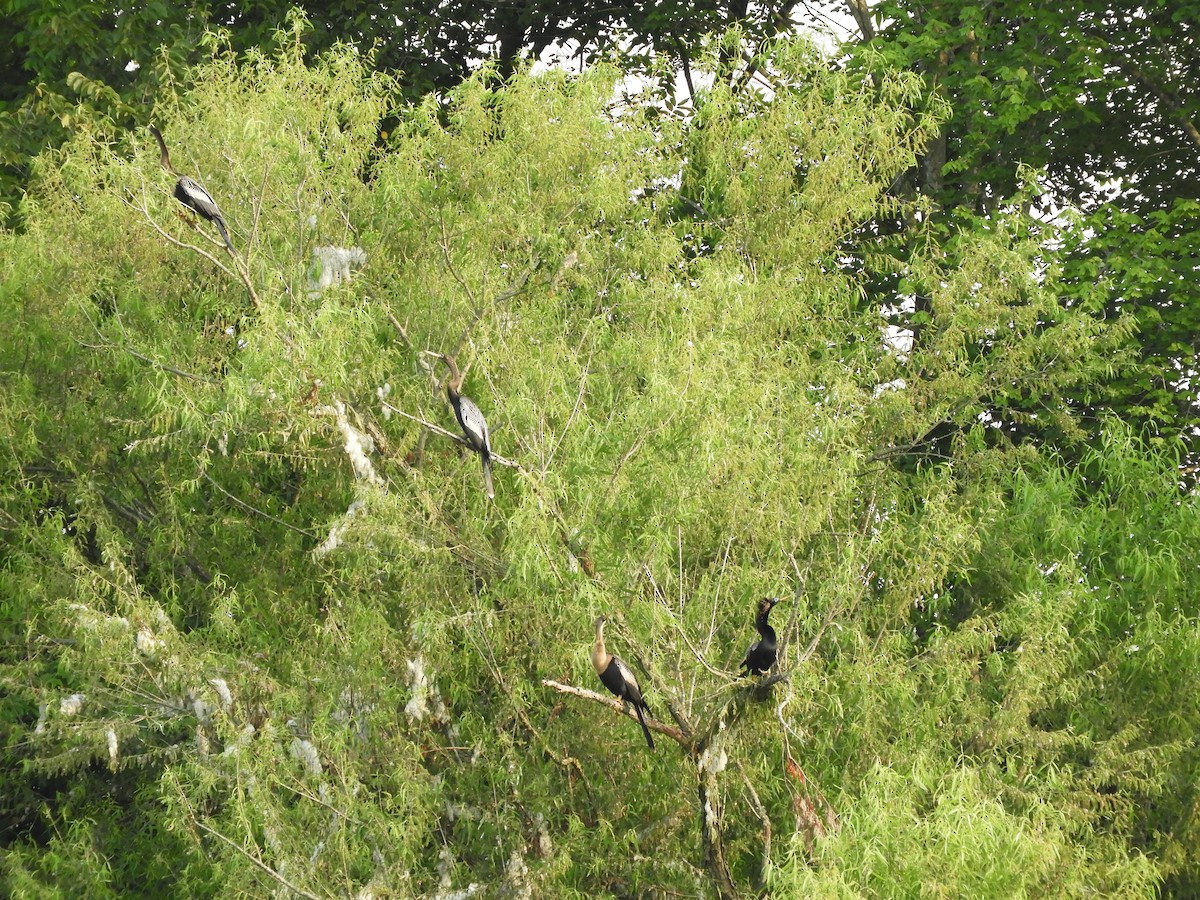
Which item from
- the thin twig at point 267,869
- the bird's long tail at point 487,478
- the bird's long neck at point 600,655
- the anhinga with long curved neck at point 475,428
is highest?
the anhinga with long curved neck at point 475,428

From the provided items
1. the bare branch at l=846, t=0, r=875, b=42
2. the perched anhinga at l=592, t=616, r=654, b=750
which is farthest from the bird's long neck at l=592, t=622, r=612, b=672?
the bare branch at l=846, t=0, r=875, b=42

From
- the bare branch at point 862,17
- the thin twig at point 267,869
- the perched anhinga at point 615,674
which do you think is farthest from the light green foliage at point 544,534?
the bare branch at point 862,17

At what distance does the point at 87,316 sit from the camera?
8664 millimetres

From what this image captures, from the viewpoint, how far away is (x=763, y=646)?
584 centimetres

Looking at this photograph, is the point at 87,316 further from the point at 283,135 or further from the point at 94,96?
the point at 94,96

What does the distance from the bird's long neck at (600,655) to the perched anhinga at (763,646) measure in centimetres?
52

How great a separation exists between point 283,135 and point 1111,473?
495cm

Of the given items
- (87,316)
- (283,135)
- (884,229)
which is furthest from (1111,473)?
(87,316)

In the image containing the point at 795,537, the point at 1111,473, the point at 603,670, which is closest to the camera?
the point at 603,670

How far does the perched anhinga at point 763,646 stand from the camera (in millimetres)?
5824

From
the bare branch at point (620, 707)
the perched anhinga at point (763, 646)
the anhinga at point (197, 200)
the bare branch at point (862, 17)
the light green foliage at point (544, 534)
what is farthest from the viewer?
the bare branch at point (862, 17)

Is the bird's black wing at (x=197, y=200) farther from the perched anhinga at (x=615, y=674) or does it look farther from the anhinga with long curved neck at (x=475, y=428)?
the perched anhinga at (x=615, y=674)

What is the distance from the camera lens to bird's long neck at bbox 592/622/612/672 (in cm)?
589

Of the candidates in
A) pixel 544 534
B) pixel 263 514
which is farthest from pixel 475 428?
pixel 263 514
